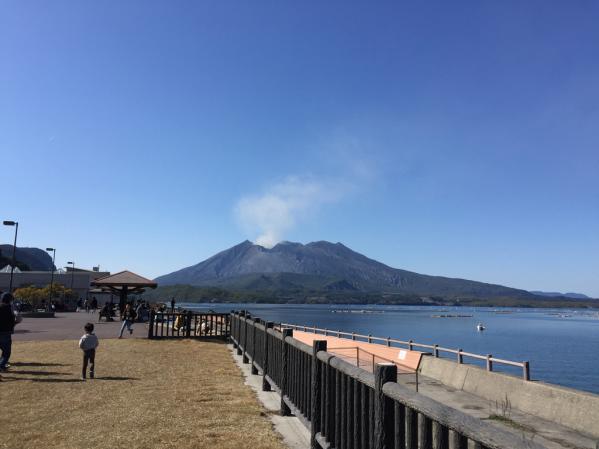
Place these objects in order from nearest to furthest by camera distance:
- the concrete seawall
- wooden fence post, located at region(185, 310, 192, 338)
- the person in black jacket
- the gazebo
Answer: the concrete seawall
the person in black jacket
wooden fence post, located at region(185, 310, 192, 338)
the gazebo

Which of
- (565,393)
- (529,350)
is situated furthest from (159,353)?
(529,350)

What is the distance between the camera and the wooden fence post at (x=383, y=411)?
10.8ft

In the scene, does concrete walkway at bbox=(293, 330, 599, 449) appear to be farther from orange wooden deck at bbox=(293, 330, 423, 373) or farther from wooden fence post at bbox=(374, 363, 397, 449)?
wooden fence post at bbox=(374, 363, 397, 449)

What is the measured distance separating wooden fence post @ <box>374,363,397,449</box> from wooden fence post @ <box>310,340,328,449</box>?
2046 millimetres

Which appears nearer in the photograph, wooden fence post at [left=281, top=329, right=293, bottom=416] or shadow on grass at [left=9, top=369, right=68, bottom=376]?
wooden fence post at [left=281, top=329, right=293, bottom=416]

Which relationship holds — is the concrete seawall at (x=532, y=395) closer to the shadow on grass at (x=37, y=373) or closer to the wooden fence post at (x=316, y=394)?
the wooden fence post at (x=316, y=394)

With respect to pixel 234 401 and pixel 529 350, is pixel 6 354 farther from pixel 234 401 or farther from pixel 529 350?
pixel 529 350

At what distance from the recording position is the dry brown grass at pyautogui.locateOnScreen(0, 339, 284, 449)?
621 centimetres

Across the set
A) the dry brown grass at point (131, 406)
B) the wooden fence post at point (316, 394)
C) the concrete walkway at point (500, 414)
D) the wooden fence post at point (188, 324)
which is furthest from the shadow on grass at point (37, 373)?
the wooden fence post at point (188, 324)

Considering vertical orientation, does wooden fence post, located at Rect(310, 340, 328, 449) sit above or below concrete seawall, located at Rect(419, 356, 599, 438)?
above

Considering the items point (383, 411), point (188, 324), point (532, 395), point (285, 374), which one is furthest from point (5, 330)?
point (532, 395)

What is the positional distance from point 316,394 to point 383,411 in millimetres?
2230

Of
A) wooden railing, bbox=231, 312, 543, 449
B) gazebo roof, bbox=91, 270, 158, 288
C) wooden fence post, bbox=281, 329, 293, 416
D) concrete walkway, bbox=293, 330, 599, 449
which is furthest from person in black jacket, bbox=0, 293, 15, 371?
gazebo roof, bbox=91, 270, 158, 288

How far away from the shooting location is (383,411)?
334 centimetres
